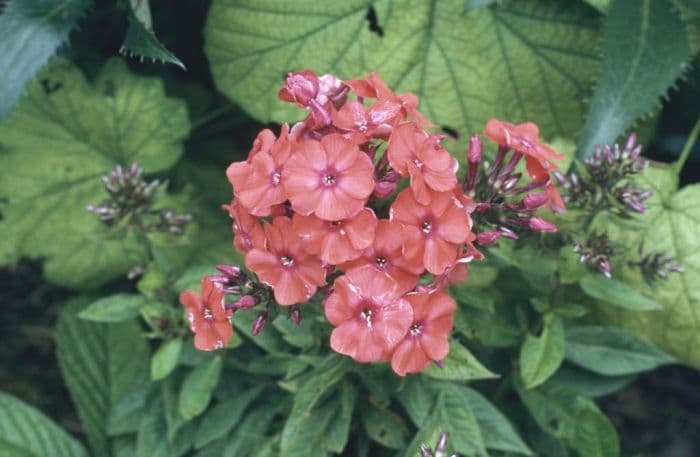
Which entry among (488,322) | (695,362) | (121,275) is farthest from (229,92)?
(695,362)

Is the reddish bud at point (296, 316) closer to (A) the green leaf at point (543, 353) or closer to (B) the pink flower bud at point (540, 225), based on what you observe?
(B) the pink flower bud at point (540, 225)

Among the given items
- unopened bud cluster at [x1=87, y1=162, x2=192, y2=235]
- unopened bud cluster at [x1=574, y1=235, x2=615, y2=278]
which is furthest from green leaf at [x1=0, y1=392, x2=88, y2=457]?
unopened bud cluster at [x1=574, y1=235, x2=615, y2=278]

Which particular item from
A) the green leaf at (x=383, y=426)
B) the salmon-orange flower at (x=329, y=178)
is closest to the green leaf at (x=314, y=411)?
the green leaf at (x=383, y=426)

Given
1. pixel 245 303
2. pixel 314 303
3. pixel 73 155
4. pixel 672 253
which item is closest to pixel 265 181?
pixel 245 303

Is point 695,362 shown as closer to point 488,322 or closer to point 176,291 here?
point 488,322

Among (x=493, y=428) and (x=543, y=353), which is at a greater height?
(x=543, y=353)

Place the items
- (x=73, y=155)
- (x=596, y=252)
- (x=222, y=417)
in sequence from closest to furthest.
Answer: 1. (x=596, y=252)
2. (x=222, y=417)
3. (x=73, y=155)

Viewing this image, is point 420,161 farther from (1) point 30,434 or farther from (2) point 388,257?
(1) point 30,434
